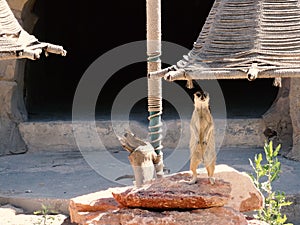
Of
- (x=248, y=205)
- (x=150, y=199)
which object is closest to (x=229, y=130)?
(x=248, y=205)

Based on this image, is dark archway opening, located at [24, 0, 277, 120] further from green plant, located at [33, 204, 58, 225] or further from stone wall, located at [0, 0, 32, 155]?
green plant, located at [33, 204, 58, 225]

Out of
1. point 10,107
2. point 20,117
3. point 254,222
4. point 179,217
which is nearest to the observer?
point 179,217

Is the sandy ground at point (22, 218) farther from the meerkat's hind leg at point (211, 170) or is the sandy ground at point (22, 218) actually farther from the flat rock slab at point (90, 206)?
the meerkat's hind leg at point (211, 170)

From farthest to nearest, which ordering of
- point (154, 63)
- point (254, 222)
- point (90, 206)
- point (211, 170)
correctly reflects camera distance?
point (154, 63), point (90, 206), point (254, 222), point (211, 170)

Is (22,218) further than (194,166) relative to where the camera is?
Yes

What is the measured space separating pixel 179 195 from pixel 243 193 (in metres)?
0.79

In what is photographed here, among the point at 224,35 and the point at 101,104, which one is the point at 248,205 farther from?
the point at 101,104

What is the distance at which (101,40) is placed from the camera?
13.3 m

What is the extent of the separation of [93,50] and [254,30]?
9563 mm

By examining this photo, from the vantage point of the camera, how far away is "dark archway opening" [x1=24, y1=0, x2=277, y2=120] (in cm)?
1052

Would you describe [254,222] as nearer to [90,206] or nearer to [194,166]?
[194,166]

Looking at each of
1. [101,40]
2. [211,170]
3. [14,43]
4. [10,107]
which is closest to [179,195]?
[211,170]

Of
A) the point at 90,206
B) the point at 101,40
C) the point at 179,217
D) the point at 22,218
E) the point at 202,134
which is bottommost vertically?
the point at 22,218

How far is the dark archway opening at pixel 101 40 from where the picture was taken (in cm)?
1052
